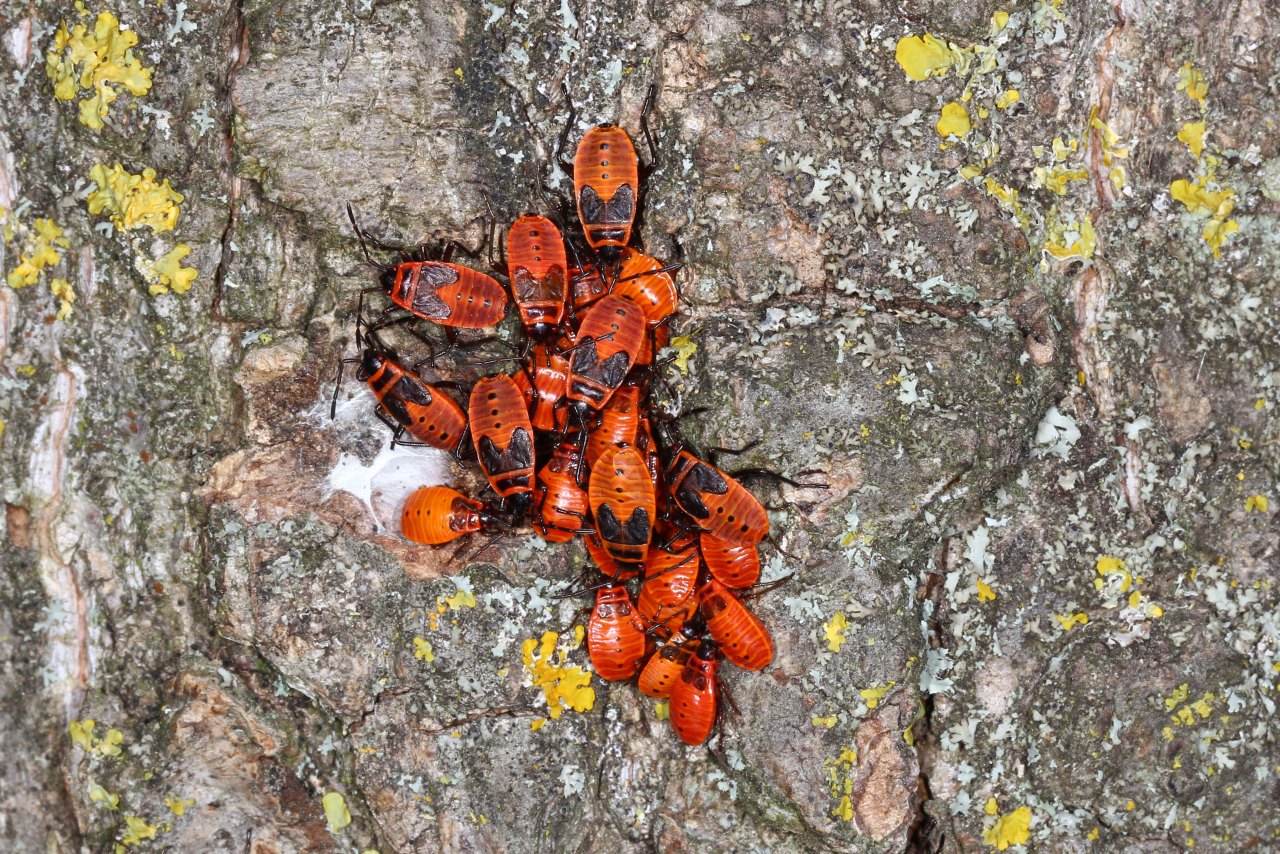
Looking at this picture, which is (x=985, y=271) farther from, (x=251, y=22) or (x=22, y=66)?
(x=22, y=66)

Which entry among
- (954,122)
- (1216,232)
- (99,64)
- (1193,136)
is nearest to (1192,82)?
(1193,136)

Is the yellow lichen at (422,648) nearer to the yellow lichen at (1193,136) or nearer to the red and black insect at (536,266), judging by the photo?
the red and black insect at (536,266)

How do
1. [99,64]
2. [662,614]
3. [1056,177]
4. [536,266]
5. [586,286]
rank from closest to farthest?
[99,64], [1056,177], [536,266], [662,614], [586,286]

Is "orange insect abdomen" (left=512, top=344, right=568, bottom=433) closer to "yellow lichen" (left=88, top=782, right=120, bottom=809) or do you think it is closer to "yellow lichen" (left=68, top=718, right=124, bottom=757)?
"yellow lichen" (left=68, top=718, right=124, bottom=757)

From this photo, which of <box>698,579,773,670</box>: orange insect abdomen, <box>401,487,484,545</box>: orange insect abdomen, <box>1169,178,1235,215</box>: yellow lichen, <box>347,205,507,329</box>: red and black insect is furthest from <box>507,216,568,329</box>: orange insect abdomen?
<box>1169,178,1235,215</box>: yellow lichen

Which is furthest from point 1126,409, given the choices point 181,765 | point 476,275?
point 181,765

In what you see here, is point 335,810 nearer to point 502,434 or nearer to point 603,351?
point 502,434
